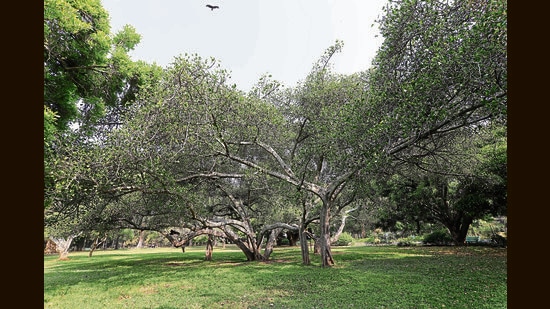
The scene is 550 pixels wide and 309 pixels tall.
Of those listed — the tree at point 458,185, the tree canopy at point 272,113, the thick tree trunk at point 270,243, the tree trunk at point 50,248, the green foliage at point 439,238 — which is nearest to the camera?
the tree canopy at point 272,113

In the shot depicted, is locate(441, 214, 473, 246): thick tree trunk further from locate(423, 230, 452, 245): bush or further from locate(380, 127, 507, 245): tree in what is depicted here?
locate(423, 230, 452, 245): bush

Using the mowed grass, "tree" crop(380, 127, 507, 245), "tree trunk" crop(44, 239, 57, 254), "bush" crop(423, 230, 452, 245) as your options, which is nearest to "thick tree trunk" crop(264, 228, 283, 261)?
the mowed grass

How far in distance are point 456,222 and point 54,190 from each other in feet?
87.9

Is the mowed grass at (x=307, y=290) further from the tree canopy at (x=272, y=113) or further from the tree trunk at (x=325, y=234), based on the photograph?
the tree canopy at (x=272, y=113)

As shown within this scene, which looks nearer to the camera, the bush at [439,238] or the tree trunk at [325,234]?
the tree trunk at [325,234]

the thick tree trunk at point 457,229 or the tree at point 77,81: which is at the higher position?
the tree at point 77,81

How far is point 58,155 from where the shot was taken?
9.11 m

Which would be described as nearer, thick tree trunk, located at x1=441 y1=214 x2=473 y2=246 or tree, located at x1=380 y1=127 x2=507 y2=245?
tree, located at x1=380 y1=127 x2=507 y2=245

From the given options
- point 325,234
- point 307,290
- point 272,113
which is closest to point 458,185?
point 325,234

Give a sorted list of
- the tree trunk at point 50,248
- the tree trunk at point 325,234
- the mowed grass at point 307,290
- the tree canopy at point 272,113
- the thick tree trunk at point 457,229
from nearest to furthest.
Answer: the mowed grass at point 307,290 < the tree canopy at point 272,113 < the tree trunk at point 325,234 < the thick tree trunk at point 457,229 < the tree trunk at point 50,248

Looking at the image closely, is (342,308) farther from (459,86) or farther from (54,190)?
(54,190)

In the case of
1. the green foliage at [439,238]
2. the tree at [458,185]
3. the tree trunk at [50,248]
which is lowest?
the tree trunk at [50,248]

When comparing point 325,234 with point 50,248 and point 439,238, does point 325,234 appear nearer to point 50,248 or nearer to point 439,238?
point 439,238

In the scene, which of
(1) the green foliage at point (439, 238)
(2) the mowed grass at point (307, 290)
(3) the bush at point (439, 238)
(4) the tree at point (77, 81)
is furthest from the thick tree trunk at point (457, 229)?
(4) the tree at point (77, 81)
